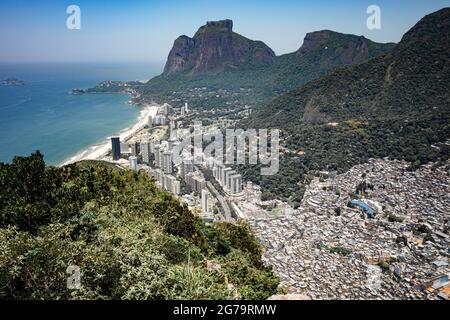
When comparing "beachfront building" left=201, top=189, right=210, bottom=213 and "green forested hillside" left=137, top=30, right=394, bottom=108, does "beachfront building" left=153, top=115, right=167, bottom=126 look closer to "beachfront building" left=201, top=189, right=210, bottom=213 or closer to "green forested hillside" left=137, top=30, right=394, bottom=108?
"green forested hillside" left=137, top=30, right=394, bottom=108

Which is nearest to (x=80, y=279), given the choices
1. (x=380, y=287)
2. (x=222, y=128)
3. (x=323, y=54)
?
(x=380, y=287)

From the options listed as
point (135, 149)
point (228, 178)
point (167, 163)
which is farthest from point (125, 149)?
point (228, 178)

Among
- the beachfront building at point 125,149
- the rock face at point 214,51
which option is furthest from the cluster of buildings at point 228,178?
the rock face at point 214,51

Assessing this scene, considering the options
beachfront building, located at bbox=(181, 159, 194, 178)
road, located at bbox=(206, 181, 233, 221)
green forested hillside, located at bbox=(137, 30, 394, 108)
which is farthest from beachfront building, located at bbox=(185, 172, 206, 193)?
green forested hillside, located at bbox=(137, 30, 394, 108)

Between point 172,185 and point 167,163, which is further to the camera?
point 167,163

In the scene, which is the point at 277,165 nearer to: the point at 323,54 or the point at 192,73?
the point at 323,54

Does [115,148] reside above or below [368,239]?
above

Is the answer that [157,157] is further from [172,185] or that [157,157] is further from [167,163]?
[172,185]
